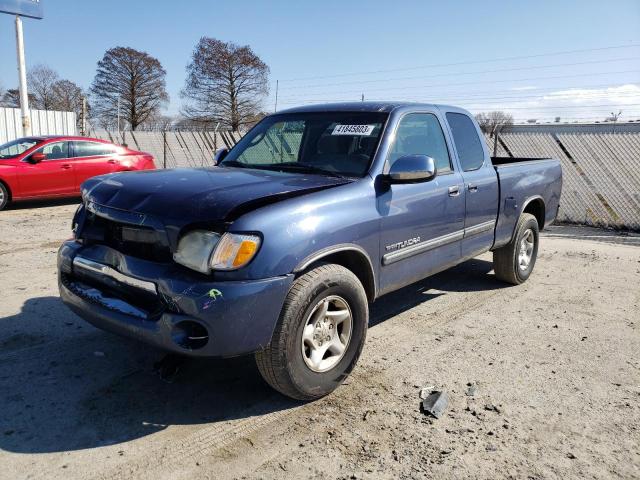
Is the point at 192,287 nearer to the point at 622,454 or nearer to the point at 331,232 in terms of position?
the point at 331,232

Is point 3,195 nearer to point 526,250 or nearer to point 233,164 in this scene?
point 233,164

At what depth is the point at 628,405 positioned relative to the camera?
3.35 m

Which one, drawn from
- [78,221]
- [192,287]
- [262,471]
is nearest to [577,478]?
[262,471]

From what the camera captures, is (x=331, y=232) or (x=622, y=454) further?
(x=331, y=232)

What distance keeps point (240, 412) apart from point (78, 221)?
1.73 meters

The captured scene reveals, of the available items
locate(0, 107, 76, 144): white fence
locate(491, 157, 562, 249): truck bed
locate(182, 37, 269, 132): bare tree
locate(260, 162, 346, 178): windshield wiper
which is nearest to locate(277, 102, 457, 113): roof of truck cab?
locate(260, 162, 346, 178): windshield wiper

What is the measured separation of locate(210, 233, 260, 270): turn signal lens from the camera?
9.23 feet

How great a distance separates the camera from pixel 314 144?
430 centimetres

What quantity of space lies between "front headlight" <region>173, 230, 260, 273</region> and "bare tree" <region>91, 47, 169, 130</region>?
56684mm

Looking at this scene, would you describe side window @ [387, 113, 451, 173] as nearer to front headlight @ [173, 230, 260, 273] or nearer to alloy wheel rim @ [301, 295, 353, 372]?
alloy wheel rim @ [301, 295, 353, 372]

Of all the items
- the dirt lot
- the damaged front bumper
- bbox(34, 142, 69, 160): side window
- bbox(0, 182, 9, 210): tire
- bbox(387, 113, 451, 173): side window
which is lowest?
the dirt lot

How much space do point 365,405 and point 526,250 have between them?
379 centimetres

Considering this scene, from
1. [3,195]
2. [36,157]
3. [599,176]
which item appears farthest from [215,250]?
[599,176]

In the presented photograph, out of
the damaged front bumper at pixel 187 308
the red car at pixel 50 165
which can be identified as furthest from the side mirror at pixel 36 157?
the damaged front bumper at pixel 187 308
